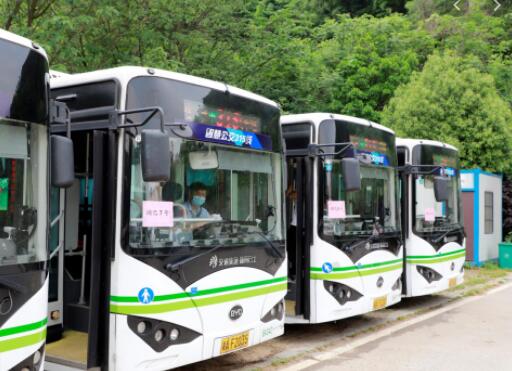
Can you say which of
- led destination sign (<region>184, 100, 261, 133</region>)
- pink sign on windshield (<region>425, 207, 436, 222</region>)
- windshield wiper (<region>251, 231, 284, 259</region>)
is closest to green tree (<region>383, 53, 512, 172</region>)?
pink sign on windshield (<region>425, 207, 436, 222</region>)

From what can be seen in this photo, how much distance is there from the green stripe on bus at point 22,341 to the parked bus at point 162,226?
2.90 ft

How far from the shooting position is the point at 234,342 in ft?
18.3

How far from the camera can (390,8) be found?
3359cm

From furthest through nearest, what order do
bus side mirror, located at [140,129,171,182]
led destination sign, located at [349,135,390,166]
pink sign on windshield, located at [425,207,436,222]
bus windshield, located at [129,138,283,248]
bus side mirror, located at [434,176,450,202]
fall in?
pink sign on windshield, located at [425,207,436,222]
bus side mirror, located at [434,176,450,202]
led destination sign, located at [349,135,390,166]
bus windshield, located at [129,138,283,248]
bus side mirror, located at [140,129,171,182]

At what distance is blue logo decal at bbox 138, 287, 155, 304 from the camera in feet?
15.6

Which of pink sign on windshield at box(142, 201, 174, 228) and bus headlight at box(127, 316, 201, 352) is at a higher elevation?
pink sign on windshield at box(142, 201, 174, 228)

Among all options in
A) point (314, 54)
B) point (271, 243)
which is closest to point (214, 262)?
point (271, 243)

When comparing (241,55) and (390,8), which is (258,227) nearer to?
(241,55)

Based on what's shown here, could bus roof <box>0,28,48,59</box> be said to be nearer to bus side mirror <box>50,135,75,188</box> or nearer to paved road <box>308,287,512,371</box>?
bus side mirror <box>50,135,75,188</box>

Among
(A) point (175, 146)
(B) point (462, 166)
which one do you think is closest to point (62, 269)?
(A) point (175, 146)

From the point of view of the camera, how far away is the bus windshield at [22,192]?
3811 millimetres

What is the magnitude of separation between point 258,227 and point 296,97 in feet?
37.3

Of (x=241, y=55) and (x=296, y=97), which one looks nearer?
(x=241, y=55)

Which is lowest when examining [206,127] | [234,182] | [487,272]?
[487,272]
